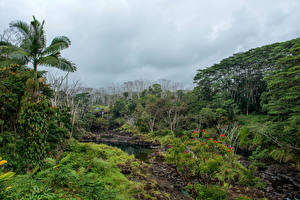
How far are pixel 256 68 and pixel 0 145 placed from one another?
27873 mm

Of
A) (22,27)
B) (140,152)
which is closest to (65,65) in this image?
(22,27)

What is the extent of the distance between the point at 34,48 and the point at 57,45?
805 mm

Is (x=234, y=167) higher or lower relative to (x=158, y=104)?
lower

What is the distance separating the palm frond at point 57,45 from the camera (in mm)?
6039

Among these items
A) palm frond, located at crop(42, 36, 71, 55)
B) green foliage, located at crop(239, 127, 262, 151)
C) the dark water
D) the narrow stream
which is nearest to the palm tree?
palm frond, located at crop(42, 36, 71, 55)

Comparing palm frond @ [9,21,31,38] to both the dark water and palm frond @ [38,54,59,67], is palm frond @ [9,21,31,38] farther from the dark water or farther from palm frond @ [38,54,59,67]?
the dark water

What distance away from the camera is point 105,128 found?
34.3 meters

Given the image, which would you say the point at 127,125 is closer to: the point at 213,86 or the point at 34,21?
the point at 213,86

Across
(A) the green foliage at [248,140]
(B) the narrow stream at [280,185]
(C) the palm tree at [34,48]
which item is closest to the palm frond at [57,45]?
(C) the palm tree at [34,48]

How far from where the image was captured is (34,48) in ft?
19.1

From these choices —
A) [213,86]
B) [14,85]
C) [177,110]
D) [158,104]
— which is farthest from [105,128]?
[14,85]

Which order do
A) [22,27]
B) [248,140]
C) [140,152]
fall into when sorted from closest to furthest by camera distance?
[22,27]
[248,140]
[140,152]

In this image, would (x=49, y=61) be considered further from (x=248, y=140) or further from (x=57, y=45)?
(x=248, y=140)

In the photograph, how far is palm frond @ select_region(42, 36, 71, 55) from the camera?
6039 mm
